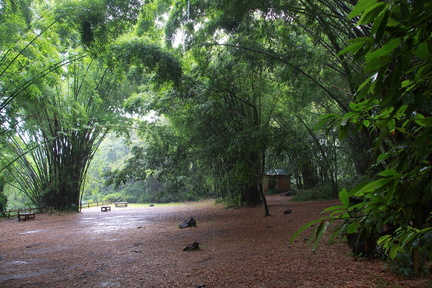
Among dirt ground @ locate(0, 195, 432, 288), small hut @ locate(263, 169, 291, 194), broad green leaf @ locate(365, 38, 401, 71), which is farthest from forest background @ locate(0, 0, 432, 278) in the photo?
small hut @ locate(263, 169, 291, 194)

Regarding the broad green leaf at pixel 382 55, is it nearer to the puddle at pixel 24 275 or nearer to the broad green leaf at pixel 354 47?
the broad green leaf at pixel 354 47

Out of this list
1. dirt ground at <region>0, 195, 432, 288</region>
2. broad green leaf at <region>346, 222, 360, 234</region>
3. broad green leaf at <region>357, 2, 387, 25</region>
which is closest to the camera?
broad green leaf at <region>357, 2, 387, 25</region>

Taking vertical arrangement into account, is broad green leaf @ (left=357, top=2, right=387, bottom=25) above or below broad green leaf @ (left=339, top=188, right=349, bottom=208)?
above

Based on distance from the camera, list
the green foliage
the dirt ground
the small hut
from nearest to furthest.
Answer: the dirt ground → the green foliage → the small hut

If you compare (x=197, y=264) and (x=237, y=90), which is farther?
(x=237, y=90)

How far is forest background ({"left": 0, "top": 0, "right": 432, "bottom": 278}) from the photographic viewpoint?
0.54m

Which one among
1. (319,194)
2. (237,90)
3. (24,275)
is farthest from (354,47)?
(319,194)

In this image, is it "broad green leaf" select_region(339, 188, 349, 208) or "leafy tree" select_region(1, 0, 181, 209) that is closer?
"broad green leaf" select_region(339, 188, 349, 208)

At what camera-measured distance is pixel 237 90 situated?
675 cm

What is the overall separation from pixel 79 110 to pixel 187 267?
24.9 feet

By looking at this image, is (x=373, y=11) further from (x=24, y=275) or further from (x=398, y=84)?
(x=24, y=275)

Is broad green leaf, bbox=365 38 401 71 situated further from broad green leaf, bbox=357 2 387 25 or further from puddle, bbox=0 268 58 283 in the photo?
puddle, bbox=0 268 58 283

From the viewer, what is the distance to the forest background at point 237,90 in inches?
21.1

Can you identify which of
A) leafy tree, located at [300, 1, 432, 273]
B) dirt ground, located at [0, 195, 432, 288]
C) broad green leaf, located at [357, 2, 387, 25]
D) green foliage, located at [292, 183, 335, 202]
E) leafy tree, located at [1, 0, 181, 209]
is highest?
leafy tree, located at [1, 0, 181, 209]
